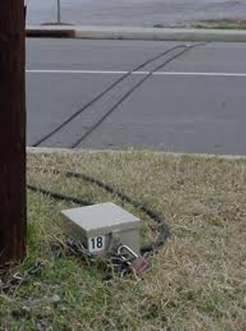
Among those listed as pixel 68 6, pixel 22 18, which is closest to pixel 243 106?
pixel 22 18

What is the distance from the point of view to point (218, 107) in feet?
27.3

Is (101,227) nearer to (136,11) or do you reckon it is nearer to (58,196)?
(58,196)

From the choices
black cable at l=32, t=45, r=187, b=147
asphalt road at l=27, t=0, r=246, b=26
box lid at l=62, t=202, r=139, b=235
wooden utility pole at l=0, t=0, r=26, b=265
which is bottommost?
asphalt road at l=27, t=0, r=246, b=26

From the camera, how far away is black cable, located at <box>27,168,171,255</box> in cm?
420

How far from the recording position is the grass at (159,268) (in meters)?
3.54

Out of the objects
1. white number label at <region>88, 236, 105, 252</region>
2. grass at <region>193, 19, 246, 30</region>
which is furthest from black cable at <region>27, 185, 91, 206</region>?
grass at <region>193, 19, 246, 30</region>

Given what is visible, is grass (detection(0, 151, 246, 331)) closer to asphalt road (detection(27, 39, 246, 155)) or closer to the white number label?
the white number label

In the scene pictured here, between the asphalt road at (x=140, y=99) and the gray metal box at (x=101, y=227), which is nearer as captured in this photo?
the gray metal box at (x=101, y=227)

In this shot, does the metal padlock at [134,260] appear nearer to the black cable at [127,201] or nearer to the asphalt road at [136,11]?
the black cable at [127,201]

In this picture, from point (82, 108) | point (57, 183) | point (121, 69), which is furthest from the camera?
point (121, 69)

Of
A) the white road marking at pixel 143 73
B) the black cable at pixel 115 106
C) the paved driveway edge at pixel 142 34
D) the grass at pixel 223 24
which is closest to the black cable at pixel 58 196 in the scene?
the black cable at pixel 115 106

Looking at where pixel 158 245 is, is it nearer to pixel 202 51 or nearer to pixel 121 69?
pixel 121 69

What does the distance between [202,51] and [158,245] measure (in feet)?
28.4

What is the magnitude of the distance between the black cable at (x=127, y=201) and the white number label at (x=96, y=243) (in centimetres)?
27
